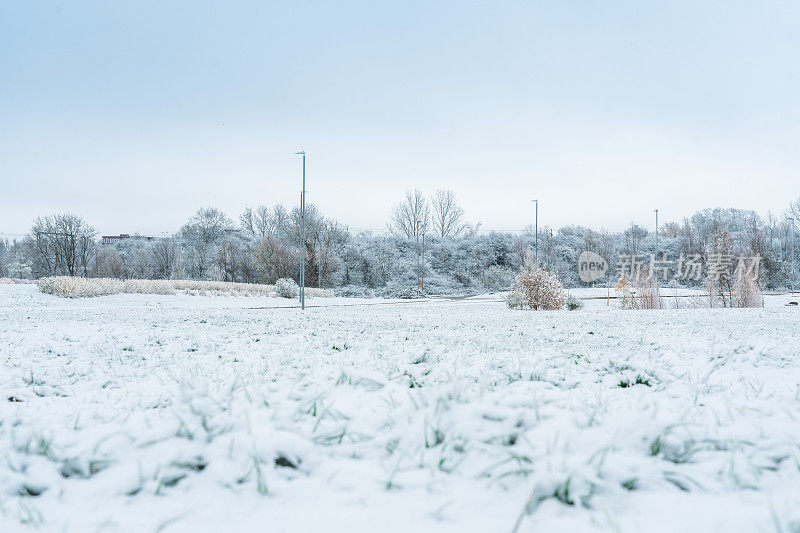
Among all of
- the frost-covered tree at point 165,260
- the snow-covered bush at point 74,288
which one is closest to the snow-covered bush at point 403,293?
the snow-covered bush at point 74,288

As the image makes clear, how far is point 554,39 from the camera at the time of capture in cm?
1329

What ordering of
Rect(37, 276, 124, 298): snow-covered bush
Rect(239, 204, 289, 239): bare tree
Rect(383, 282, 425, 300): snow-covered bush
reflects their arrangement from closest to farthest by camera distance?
Result: Rect(37, 276, 124, 298): snow-covered bush < Rect(383, 282, 425, 300): snow-covered bush < Rect(239, 204, 289, 239): bare tree

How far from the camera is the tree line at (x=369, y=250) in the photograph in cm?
3088

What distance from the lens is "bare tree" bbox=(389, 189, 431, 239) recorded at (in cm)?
4438

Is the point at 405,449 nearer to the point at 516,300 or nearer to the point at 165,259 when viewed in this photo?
the point at 516,300

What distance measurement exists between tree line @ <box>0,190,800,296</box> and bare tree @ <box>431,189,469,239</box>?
105mm

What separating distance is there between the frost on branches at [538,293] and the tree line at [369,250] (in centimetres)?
1500

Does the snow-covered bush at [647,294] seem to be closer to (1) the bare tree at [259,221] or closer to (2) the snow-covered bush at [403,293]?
(2) the snow-covered bush at [403,293]

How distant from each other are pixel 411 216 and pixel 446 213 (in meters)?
4.08

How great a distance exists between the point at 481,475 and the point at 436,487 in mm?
159

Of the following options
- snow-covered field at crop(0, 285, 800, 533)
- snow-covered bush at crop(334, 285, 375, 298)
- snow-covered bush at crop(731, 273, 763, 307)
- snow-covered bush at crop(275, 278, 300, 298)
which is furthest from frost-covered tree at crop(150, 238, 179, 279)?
snow-covered field at crop(0, 285, 800, 533)

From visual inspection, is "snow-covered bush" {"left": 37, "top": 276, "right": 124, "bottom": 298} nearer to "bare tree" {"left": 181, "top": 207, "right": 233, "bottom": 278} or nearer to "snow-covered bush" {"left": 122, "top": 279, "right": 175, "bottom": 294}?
"snow-covered bush" {"left": 122, "top": 279, "right": 175, "bottom": 294}

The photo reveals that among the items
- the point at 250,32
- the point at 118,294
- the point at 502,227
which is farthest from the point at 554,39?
the point at 502,227

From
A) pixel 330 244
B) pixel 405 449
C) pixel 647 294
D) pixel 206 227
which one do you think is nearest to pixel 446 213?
pixel 330 244
